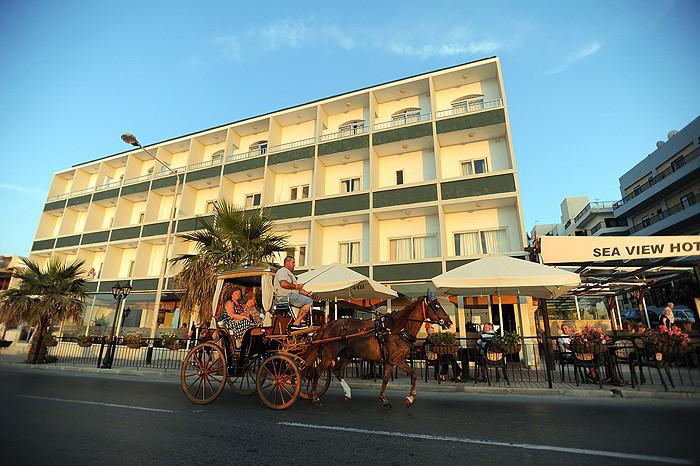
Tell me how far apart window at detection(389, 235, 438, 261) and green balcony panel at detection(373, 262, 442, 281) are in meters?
1.14

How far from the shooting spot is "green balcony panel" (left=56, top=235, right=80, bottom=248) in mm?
27156

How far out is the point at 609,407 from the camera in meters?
6.35

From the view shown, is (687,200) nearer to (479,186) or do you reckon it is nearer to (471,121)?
(471,121)

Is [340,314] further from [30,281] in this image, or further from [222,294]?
[30,281]

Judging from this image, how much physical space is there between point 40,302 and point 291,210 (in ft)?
41.8

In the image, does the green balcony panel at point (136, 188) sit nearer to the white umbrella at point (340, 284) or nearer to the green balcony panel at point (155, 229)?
the green balcony panel at point (155, 229)

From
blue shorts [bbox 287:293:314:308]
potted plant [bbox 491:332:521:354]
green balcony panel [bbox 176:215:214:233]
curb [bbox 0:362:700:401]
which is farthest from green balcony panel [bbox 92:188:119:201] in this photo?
potted plant [bbox 491:332:521:354]

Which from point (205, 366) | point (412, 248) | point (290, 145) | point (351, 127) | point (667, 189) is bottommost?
point (205, 366)

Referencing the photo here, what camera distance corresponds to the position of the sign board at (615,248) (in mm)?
8031

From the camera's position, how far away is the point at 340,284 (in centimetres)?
1061

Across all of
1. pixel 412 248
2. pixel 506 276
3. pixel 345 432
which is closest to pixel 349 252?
pixel 412 248

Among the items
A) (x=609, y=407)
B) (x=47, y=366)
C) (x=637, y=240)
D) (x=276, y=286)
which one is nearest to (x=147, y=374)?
(x=47, y=366)

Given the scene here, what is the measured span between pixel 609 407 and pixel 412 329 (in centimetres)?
406

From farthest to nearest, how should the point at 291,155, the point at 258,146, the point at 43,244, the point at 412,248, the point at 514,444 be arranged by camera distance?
the point at 43,244 → the point at 258,146 → the point at 291,155 → the point at 412,248 → the point at 514,444
